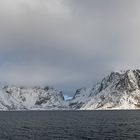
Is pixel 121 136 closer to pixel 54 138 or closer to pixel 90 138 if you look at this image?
pixel 90 138

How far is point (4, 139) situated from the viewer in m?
138

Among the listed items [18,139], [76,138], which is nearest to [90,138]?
[76,138]

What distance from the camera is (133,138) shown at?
137 meters

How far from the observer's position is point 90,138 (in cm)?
14088

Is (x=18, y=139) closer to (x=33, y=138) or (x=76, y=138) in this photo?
(x=33, y=138)

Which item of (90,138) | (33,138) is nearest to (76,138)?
(90,138)

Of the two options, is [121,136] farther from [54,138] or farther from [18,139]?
[18,139]

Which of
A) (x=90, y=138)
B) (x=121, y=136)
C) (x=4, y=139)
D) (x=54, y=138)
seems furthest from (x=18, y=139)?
(x=121, y=136)

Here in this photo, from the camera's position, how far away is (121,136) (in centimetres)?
14525

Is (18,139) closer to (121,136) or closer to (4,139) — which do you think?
(4,139)

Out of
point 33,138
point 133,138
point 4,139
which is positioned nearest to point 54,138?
point 33,138

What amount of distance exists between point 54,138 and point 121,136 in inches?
1075

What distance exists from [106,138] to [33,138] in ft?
94.3

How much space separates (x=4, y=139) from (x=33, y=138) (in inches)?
444
